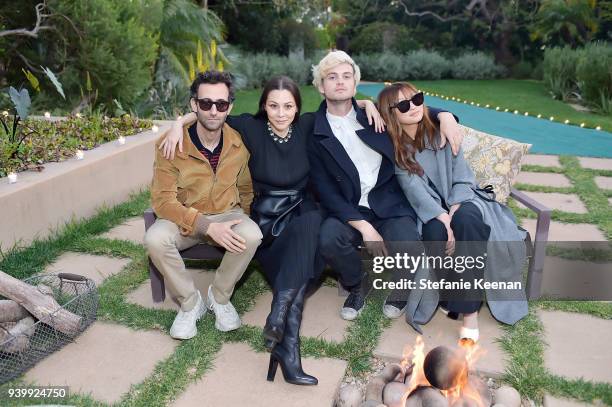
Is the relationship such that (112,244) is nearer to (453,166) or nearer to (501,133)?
(453,166)

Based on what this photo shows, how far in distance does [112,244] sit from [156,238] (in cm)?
157

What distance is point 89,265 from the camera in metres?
4.30

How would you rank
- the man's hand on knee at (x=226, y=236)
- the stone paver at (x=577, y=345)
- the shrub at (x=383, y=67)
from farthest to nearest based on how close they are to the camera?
1. the shrub at (x=383, y=67)
2. the man's hand on knee at (x=226, y=236)
3. the stone paver at (x=577, y=345)

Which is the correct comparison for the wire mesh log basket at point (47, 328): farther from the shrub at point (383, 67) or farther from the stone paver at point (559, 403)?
the shrub at point (383, 67)

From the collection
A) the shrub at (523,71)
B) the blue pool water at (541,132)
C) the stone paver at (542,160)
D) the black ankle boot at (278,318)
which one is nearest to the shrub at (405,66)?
the shrub at (523,71)

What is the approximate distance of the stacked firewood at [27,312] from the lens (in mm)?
3076

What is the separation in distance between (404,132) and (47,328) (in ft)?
8.20

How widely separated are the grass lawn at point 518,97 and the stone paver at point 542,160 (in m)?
3.17

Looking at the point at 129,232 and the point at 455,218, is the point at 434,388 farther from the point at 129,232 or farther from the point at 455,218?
the point at 129,232

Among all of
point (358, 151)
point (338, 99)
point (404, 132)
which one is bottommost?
point (358, 151)

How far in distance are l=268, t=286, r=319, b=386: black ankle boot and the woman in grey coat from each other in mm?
855

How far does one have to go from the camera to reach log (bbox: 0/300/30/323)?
308 cm

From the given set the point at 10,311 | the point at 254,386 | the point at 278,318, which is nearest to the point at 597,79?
the point at 278,318

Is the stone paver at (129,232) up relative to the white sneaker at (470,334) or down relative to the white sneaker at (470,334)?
down
